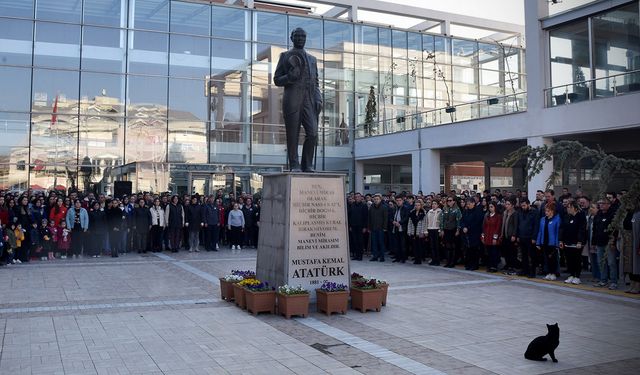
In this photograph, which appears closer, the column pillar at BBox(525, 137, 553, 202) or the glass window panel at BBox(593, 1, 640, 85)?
the glass window panel at BBox(593, 1, 640, 85)

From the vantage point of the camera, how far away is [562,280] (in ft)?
41.8

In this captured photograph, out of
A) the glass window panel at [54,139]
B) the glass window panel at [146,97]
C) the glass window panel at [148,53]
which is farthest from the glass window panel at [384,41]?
the glass window panel at [54,139]

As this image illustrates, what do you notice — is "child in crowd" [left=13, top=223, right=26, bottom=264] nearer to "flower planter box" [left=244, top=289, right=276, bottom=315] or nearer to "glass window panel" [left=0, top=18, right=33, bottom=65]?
"flower planter box" [left=244, top=289, right=276, bottom=315]

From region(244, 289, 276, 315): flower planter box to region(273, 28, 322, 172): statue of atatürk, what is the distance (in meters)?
2.35

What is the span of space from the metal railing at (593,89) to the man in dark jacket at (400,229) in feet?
20.6

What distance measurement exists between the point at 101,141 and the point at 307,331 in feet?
70.3

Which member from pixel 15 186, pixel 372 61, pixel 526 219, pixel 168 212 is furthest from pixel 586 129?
pixel 15 186

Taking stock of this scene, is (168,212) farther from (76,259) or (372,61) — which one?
(372,61)

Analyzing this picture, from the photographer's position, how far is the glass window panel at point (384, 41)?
33188 mm

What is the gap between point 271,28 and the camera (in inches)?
1199

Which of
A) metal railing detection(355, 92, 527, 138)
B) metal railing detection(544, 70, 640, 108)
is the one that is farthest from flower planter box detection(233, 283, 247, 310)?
metal railing detection(355, 92, 527, 138)

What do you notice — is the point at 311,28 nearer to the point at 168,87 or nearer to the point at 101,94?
the point at 168,87

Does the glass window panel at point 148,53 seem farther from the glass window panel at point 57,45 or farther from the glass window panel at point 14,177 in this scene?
the glass window panel at point 14,177

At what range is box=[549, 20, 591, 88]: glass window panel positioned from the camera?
60.3ft
